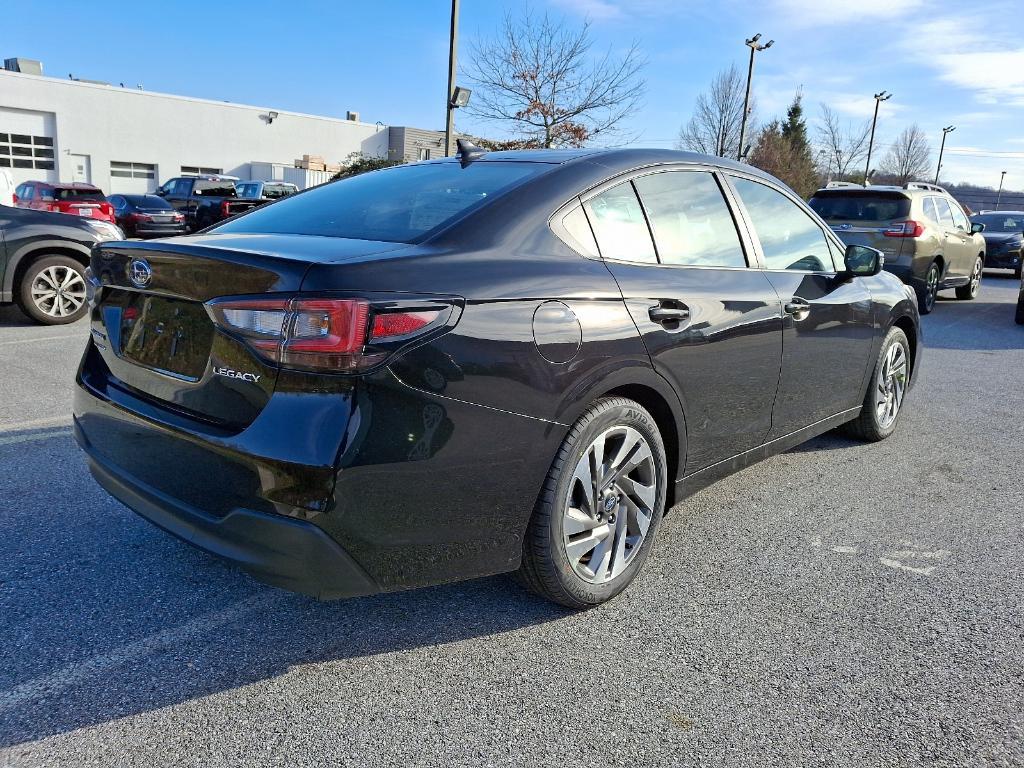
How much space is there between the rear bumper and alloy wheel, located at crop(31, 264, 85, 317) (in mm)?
7262

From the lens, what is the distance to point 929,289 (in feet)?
38.7

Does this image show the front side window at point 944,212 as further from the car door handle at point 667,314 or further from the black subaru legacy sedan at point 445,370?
the car door handle at point 667,314

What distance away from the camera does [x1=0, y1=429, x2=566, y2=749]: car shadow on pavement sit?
229 cm

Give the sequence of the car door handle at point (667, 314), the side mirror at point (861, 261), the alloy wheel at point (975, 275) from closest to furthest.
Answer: the car door handle at point (667, 314) → the side mirror at point (861, 261) → the alloy wheel at point (975, 275)

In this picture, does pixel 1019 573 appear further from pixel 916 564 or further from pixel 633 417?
pixel 633 417

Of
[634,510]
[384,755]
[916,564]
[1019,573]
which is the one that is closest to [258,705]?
[384,755]

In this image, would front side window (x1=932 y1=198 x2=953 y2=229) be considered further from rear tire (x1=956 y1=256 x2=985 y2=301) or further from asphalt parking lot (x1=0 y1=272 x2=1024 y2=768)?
A: asphalt parking lot (x1=0 y1=272 x2=1024 y2=768)

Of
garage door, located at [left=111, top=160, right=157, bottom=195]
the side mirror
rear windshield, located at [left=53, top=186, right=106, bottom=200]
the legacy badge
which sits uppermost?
garage door, located at [left=111, top=160, right=157, bottom=195]

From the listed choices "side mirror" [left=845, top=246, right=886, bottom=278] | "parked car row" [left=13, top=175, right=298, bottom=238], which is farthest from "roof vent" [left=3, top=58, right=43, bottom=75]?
"side mirror" [left=845, top=246, right=886, bottom=278]

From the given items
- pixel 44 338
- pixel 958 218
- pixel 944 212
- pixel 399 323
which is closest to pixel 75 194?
pixel 44 338

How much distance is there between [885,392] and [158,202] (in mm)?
20264

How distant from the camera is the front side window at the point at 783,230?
145 inches

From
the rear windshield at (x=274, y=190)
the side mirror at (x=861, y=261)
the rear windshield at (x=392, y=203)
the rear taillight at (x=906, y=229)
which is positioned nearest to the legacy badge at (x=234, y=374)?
the rear windshield at (x=392, y=203)

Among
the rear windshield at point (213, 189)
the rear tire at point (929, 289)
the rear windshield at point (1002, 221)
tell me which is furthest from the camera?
the rear windshield at point (213, 189)
